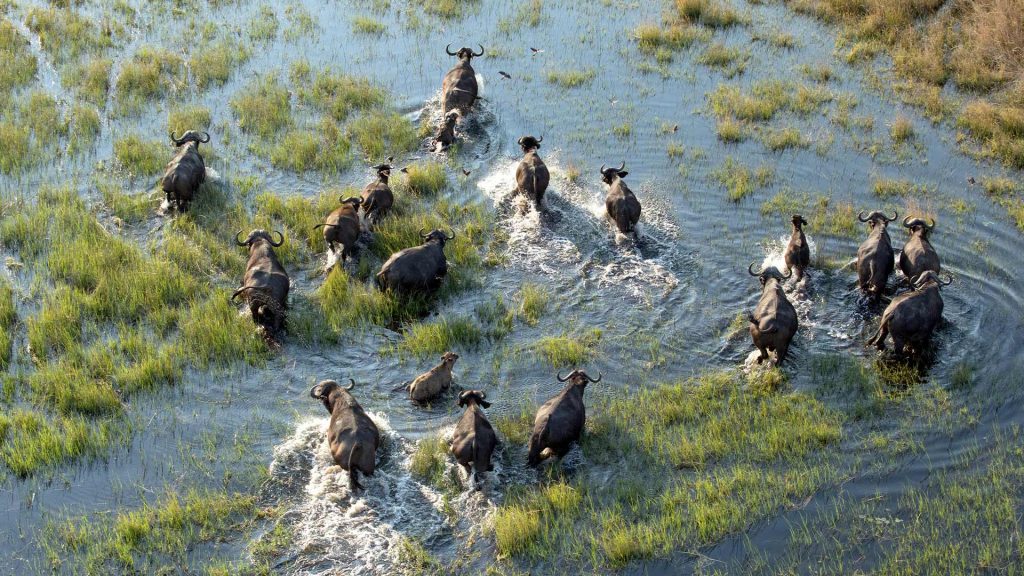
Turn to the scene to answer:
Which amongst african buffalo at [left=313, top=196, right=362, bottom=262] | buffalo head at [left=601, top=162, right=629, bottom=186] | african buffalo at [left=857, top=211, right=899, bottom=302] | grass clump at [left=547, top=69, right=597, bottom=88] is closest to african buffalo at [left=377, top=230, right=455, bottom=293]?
african buffalo at [left=313, top=196, right=362, bottom=262]

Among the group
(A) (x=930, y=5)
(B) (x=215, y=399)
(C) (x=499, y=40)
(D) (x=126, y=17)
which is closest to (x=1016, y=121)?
(A) (x=930, y=5)

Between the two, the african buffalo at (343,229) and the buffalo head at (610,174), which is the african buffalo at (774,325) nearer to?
the buffalo head at (610,174)

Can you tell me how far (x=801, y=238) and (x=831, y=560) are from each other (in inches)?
215

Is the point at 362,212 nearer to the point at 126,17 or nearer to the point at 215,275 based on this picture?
the point at 215,275

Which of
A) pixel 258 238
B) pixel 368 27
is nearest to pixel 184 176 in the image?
pixel 258 238

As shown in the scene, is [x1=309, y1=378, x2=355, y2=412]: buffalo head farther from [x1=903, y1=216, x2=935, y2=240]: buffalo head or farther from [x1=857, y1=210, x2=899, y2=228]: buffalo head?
[x1=903, y1=216, x2=935, y2=240]: buffalo head

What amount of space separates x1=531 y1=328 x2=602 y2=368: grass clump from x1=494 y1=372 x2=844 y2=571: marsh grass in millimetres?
866

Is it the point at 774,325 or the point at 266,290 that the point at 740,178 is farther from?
the point at 266,290

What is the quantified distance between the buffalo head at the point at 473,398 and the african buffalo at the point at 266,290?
306 cm

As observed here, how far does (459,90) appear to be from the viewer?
58.7 ft

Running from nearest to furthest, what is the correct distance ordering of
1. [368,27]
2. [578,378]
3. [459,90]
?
[578,378] < [459,90] < [368,27]

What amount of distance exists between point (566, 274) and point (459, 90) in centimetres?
588

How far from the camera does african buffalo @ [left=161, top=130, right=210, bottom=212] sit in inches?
582

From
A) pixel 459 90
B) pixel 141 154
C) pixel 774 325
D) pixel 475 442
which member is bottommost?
pixel 475 442
